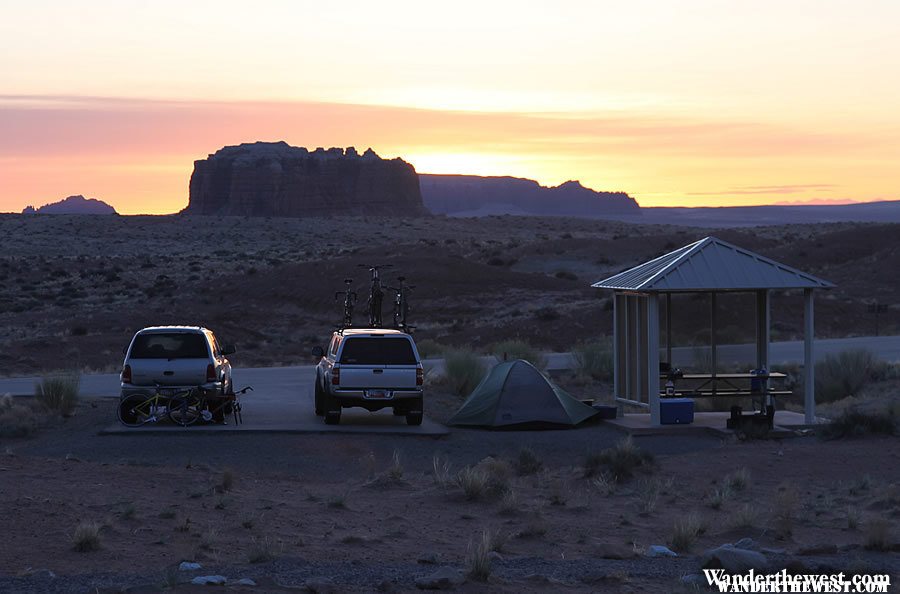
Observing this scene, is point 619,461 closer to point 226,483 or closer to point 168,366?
point 226,483

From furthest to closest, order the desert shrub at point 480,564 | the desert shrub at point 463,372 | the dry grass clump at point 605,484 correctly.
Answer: the desert shrub at point 463,372 < the dry grass clump at point 605,484 < the desert shrub at point 480,564

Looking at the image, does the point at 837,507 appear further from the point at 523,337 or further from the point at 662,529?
the point at 523,337

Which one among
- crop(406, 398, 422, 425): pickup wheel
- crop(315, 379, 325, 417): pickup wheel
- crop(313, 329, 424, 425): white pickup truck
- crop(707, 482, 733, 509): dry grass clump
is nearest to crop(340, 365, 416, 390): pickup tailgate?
crop(313, 329, 424, 425): white pickup truck

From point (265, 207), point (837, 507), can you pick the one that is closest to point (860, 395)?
point (837, 507)

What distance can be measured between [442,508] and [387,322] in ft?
128

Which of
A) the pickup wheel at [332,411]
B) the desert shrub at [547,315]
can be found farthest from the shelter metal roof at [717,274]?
the desert shrub at [547,315]

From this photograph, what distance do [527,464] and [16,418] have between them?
379 inches

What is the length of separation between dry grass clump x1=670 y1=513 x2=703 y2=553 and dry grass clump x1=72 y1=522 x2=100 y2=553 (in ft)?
17.0

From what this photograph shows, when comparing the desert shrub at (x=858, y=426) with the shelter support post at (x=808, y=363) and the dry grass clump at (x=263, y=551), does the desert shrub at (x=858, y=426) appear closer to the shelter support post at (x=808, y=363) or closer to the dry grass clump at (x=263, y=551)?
the shelter support post at (x=808, y=363)

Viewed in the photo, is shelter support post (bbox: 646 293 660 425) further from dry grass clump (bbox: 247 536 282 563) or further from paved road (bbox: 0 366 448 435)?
dry grass clump (bbox: 247 536 282 563)

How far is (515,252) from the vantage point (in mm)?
80188

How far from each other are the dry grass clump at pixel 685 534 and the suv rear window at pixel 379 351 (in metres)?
8.78

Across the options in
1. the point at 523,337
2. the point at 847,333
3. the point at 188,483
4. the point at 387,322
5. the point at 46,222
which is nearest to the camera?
the point at 188,483

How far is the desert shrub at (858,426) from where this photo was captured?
789 inches
